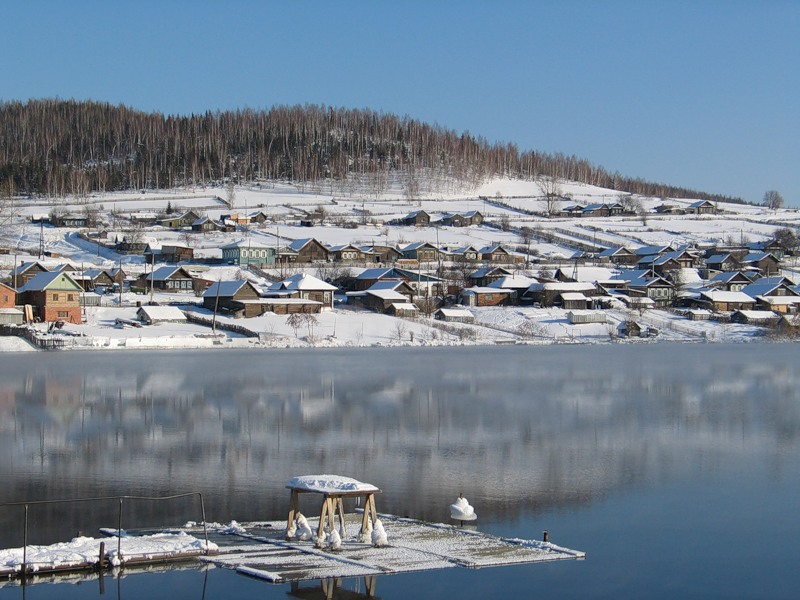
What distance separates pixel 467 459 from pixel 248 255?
5597 cm

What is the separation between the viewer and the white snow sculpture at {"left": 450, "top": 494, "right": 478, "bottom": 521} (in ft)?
41.9

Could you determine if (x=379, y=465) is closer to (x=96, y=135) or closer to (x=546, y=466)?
(x=546, y=466)

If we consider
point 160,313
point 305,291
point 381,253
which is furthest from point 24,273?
point 381,253

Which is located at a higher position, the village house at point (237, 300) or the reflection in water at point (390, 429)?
the village house at point (237, 300)

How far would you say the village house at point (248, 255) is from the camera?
71438 mm

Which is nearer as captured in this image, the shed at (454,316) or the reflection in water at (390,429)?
the reflection in water at (390,429)

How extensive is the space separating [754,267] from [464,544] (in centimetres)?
7095

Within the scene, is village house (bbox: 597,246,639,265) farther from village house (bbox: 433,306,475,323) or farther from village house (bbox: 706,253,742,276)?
village house (bbox: 433,306,475,323)

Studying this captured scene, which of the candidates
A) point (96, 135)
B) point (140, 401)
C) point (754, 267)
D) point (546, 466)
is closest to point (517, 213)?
point (754, 267)

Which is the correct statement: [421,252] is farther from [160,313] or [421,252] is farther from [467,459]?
[467,459]

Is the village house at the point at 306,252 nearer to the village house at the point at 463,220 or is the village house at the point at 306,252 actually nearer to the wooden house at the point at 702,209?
the village house at the point at 463,220

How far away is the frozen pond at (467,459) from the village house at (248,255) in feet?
121

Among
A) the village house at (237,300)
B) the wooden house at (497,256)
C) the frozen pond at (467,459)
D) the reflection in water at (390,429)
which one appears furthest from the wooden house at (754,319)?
the frozen pond at (467,459)

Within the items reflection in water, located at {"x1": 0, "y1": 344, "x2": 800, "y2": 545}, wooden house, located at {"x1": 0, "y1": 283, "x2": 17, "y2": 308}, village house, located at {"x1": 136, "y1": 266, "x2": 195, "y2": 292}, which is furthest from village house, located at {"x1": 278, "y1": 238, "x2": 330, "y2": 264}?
reflection in water, located at {"x1": 0, "y1": 344, "x2": 800, "y2": 545}
